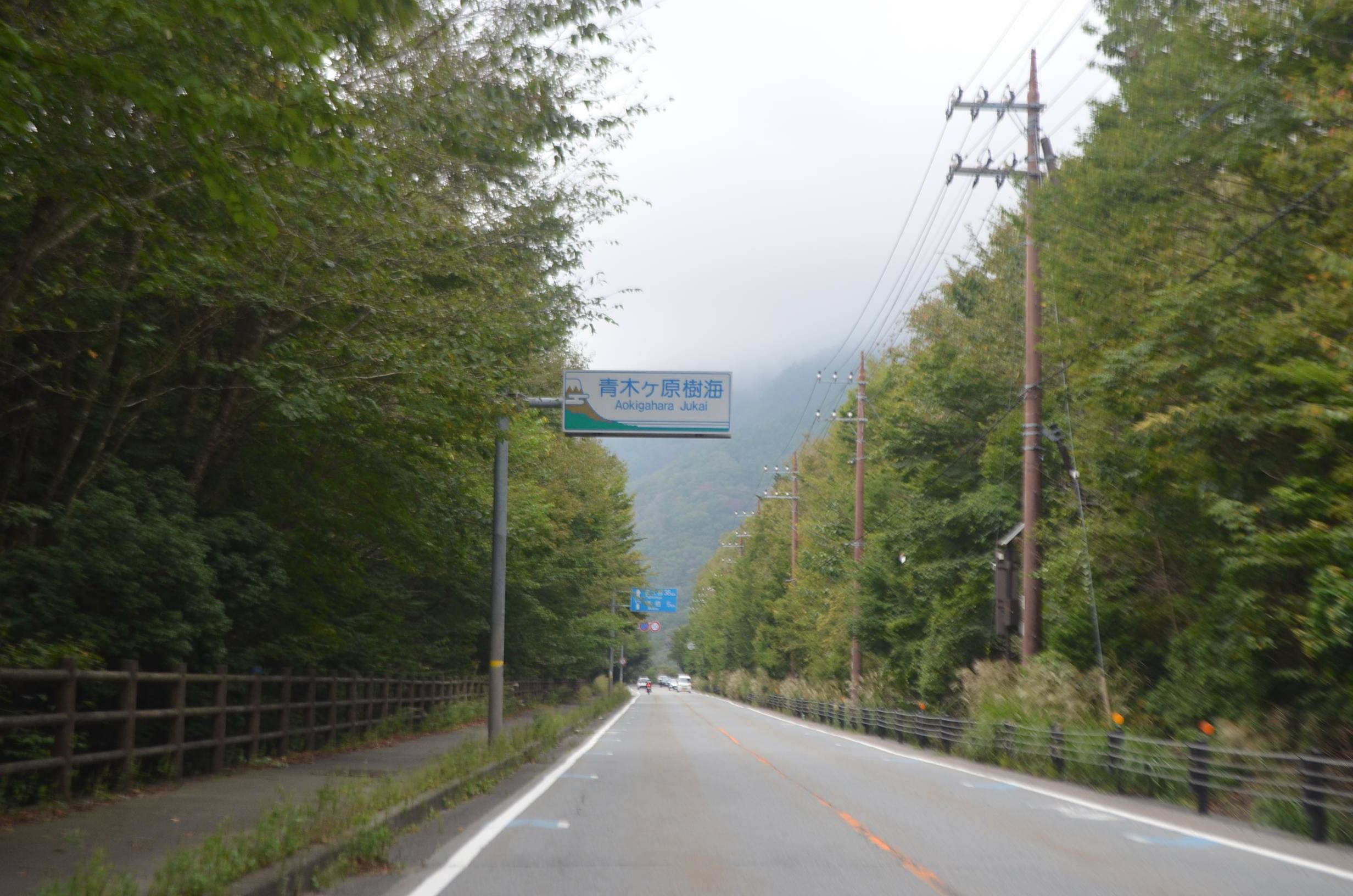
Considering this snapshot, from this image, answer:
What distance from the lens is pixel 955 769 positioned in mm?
20594

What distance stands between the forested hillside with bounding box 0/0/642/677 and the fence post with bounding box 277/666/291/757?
1.38ft

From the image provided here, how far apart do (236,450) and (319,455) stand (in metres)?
1.21

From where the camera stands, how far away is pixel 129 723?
11.7 meters

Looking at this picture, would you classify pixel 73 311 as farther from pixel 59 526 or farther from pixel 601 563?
pixel 601 563

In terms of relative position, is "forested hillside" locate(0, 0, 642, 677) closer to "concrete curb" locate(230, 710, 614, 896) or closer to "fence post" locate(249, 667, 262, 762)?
"fence post" locate(249, 667, 262, 762)

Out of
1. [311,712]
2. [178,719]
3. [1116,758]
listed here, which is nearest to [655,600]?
[311,712]

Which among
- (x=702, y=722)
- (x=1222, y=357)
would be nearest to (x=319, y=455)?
(x=1222, y=357)

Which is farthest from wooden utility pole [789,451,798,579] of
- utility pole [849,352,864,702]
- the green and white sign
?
the green and white sign

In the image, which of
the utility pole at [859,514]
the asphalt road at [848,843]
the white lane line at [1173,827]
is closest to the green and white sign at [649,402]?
the asphalt road at [848,843]

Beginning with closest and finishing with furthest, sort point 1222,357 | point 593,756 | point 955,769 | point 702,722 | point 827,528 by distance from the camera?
point 1222,357
point 955,769
point 593,756
point 702,722
point 827,528

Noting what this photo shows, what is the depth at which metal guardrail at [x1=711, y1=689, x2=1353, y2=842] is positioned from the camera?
1152 cm

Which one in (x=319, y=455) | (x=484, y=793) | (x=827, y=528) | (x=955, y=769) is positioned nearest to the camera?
(x=484, y=793)

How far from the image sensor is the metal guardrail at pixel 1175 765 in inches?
453

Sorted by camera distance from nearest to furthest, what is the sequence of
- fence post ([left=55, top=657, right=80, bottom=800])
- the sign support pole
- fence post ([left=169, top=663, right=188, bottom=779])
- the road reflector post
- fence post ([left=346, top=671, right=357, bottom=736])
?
1. fence post ([left=55, top=657, right=80, bottom=800])
2. fence post ([left=169, top=663, right=188, bottom=779])
3. the road reflector post
4. the sign support pole
5. fence post ([left=346, top=671, right=357, bottom=736])
